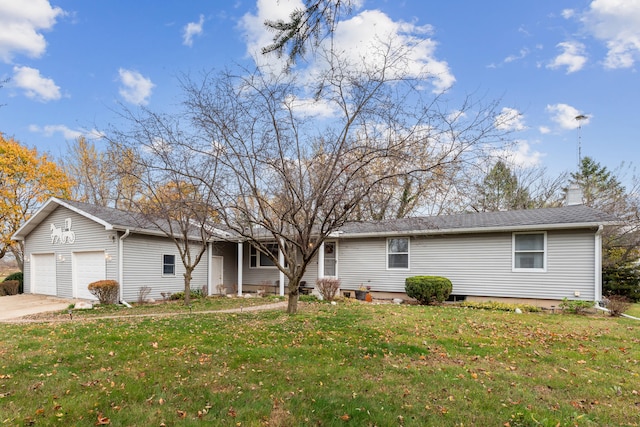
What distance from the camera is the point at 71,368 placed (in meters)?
4.97

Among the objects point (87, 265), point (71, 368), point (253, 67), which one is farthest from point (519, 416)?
point (87, 265)

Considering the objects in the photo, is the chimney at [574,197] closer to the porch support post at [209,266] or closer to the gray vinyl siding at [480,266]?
the gray vinyl siding at [480,266]

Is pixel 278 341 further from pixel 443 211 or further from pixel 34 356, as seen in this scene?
pixel 443 211

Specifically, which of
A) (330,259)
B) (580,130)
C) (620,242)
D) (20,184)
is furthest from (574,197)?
(20,184)

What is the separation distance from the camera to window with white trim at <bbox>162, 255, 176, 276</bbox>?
51.2ft

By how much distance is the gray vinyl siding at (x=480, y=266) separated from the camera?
38.7 feet

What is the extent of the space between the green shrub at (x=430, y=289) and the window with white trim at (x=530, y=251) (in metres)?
2.44

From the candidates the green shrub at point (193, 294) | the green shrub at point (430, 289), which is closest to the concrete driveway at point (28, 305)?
the green shrub at point (193, 294)

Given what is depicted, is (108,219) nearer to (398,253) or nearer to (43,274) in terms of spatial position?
(43,274)

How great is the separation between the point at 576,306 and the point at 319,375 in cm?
971

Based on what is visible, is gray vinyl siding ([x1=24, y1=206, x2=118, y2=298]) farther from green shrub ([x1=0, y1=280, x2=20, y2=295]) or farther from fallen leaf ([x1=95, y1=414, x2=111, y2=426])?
fallen leaf ([x1=95, y1=414, x2=111, y2=426])

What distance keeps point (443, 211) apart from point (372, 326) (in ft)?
A: 58.0

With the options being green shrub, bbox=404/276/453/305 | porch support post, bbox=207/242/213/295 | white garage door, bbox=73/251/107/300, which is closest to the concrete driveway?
white garage door, bbox=73/251/107/300

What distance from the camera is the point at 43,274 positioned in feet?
53.7
